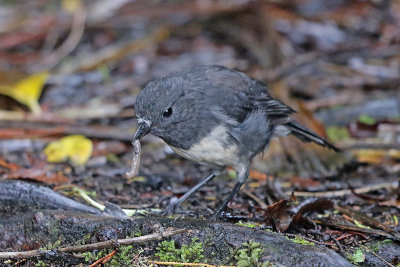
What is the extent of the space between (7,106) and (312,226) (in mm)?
4245

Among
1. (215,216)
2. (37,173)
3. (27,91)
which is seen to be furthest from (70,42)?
(215,216)

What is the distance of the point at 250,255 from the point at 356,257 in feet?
1.97

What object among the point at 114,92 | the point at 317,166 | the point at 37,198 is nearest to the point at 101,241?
the point at 37,198

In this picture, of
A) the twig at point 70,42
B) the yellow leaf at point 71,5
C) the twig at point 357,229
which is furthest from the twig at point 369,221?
the yellow leaf at point 71,5

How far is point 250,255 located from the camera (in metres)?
2.96

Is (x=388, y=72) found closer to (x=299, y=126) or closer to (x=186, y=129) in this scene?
(x=299, y=126)

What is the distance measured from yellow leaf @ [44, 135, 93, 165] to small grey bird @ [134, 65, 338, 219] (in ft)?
4.76

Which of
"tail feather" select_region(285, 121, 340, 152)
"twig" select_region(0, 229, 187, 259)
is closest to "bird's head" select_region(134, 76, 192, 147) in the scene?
"twig" select_region(0, 229, 187, 259)

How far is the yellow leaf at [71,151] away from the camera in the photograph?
17.6ft

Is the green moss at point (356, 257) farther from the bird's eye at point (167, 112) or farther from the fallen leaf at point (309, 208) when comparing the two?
the bird's eye at point (167, 112)

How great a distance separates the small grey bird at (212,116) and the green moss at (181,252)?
2.06 ft

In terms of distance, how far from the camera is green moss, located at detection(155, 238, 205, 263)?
9.87ft

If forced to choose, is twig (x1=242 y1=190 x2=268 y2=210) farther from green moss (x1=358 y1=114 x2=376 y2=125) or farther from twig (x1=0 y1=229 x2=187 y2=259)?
green moss (x1=358 y1=114 x2=376 y2=125)

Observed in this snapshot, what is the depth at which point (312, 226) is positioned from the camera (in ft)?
12.0
